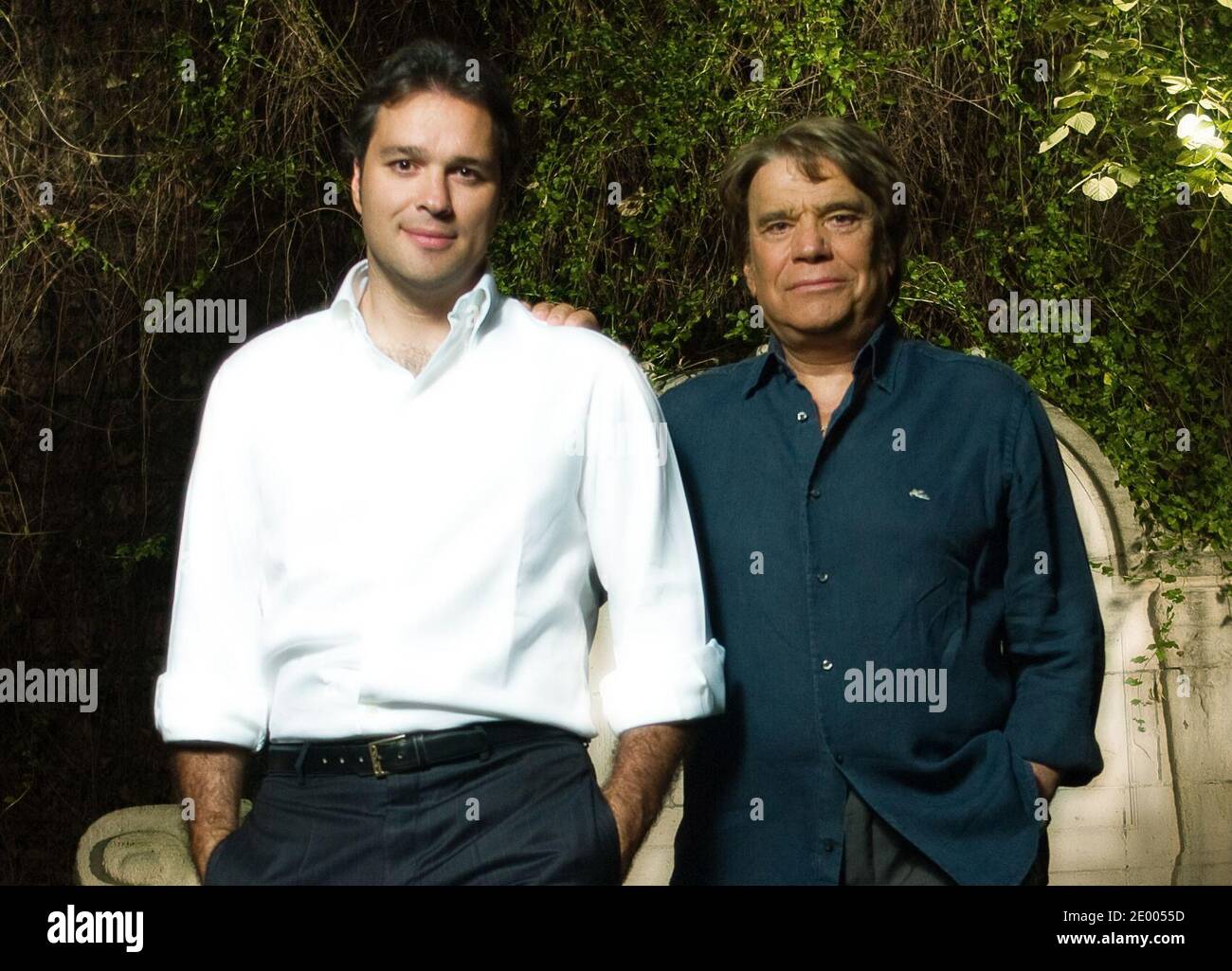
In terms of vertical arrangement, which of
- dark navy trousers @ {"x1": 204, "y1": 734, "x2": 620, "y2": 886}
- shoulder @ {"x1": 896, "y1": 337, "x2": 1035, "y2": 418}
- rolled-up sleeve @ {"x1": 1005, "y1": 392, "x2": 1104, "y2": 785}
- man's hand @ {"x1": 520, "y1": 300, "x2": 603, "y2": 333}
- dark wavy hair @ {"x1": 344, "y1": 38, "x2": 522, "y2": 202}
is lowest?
dark navy trousers @ {"x1": 204, "y1": 734, "x2": 620, "y2": 886}

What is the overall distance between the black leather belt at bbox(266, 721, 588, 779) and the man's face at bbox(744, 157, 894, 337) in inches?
30.0

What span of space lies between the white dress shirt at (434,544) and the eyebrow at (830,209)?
36cm

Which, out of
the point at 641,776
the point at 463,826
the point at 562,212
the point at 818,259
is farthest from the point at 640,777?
the point at 562,212

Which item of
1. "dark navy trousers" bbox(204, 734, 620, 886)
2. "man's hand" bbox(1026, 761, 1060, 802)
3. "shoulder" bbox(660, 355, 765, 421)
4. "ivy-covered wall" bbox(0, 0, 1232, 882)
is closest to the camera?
"dark navy trousers" bbox(204, 734, 620, 886)

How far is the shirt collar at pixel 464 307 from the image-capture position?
2281mm

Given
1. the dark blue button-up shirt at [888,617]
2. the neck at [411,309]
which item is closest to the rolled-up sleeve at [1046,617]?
the dark blue button-up shirt at [888,617]

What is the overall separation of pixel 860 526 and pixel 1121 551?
1738mm

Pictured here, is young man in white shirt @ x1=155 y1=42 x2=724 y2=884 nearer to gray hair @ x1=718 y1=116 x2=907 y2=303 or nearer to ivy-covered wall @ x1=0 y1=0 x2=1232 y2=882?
gray hair @ x1=718 y1=116 x2=907 y2=303

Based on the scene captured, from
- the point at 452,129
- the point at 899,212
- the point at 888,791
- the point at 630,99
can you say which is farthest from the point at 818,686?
the point at 630,99

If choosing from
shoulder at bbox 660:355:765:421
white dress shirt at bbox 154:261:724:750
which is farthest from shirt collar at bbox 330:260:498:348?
shoulder at bbox 660:355:765:421

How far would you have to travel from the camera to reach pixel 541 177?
394 centimetres

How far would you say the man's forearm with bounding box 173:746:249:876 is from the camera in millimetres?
2236

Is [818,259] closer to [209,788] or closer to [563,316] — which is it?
[563,316]

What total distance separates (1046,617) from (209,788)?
4.16 feet
